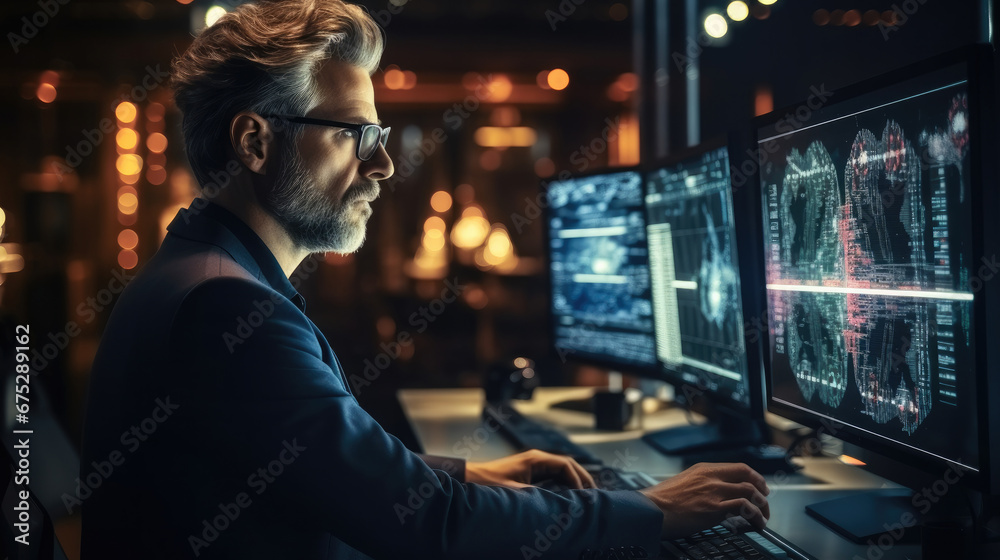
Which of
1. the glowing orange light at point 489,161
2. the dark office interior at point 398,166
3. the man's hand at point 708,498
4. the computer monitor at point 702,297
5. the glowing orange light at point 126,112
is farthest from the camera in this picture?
the glowing orange light at point 489,161

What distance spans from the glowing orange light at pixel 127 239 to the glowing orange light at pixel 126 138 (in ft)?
2.77

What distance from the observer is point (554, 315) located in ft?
8.10

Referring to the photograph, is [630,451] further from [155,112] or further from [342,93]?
[155,112]

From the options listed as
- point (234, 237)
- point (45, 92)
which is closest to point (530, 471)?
point (234, 237)

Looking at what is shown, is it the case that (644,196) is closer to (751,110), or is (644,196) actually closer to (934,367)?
(751,110)

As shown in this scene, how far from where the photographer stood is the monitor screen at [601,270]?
81.3 inches

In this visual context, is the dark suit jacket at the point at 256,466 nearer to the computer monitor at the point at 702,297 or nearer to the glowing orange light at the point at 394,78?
the computer monitor at the point at 702,297

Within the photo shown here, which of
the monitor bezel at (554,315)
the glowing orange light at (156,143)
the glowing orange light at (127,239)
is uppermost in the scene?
the glowing orange light at (156,143)

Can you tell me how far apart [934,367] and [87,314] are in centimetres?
820

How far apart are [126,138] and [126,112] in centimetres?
26

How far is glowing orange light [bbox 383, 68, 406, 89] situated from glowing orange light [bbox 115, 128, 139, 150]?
8.38 ft

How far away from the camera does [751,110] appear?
7.88 ft

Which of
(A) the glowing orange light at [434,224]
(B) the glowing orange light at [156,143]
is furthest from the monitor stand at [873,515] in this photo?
(A) the glowing orange light at [434,224]

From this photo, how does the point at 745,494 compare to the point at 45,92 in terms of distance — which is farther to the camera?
the point at 45,92
